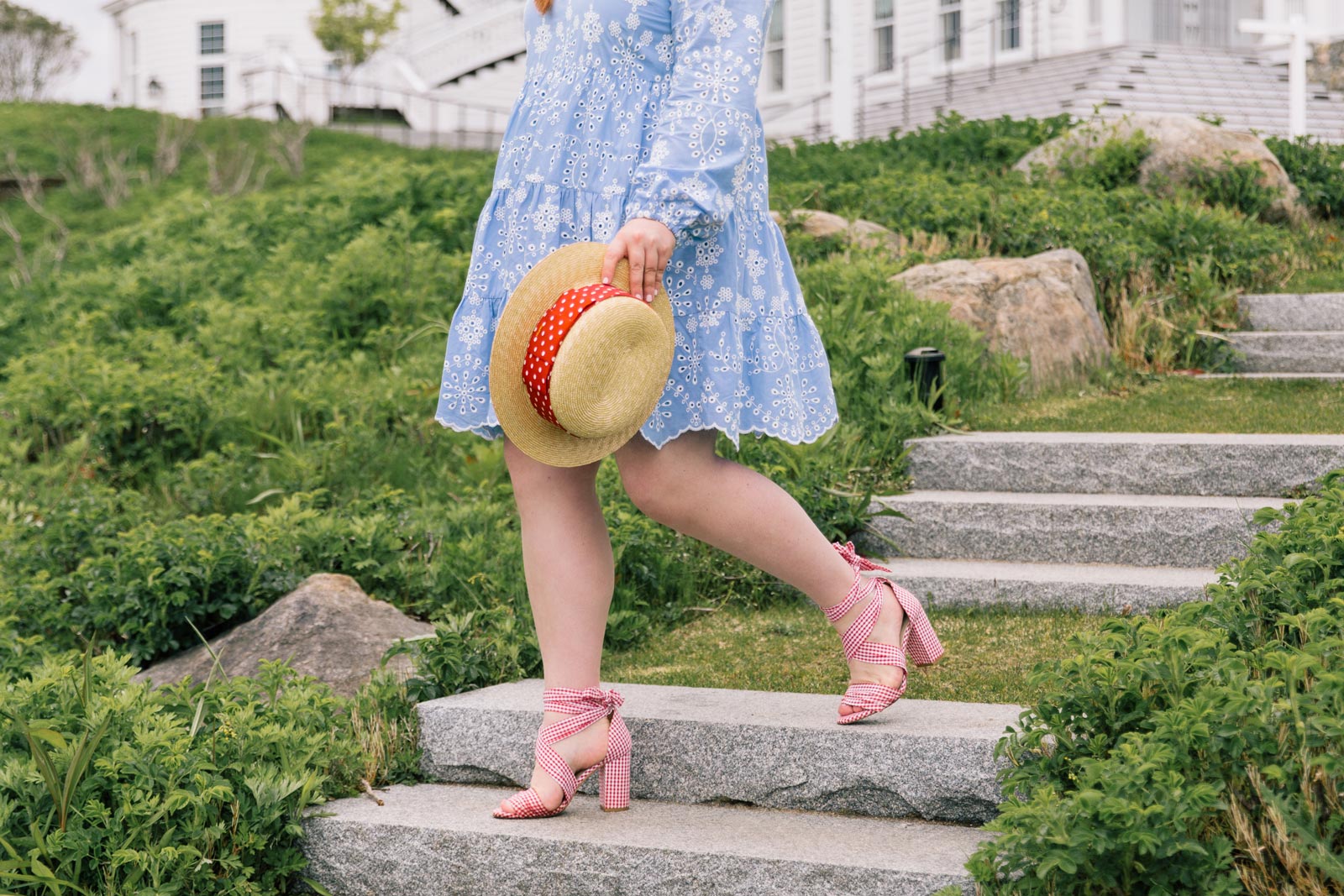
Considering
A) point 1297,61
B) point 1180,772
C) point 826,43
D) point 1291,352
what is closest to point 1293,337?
point 1291,352

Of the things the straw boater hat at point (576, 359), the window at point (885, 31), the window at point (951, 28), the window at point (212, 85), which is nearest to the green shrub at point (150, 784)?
the straw boater hat at point (576, 359)

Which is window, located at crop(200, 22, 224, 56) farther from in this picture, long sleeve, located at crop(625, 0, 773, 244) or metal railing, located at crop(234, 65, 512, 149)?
long sleeve, located at crop(625, 0, 773, 244)

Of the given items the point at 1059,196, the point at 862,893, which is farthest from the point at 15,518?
the point at 1059,196

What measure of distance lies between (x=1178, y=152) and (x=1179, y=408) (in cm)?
383

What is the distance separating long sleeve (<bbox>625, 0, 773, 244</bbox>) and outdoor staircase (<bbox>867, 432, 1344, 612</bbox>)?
1871mm

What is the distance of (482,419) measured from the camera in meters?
2.58

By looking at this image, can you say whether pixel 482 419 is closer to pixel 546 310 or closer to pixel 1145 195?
pixel 546 310

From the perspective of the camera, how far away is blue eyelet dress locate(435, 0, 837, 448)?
7.75ft

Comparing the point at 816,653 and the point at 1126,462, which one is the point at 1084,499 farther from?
the point at 816,653

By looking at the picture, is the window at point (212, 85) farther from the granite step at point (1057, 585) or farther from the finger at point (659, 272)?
the finger at point (659, 272)

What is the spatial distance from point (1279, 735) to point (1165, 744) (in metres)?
0.17

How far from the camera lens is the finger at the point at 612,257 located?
2.29 meters

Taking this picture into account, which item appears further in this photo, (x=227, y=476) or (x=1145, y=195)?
(x=1145, y=195)

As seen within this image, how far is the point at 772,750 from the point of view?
2.67 meters
